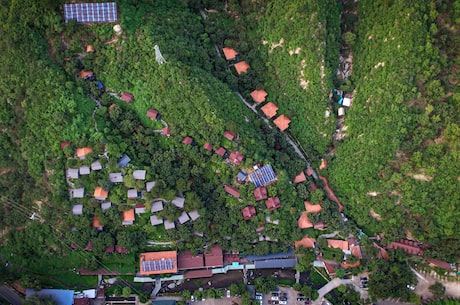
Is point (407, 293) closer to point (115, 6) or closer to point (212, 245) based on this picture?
point (212, 245)

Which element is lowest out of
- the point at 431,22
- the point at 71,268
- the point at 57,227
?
Answer: the point at 71,268

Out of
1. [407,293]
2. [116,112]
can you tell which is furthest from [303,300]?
[116,112]

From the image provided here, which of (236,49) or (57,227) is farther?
(236,49)

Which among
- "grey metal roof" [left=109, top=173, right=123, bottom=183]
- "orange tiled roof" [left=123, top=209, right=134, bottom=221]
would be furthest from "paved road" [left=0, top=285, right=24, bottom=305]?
"grey metal roof" [left=109, top=173, right=123, bottom=183]

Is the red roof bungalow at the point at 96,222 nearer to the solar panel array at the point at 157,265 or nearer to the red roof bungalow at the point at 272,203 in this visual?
the solar panel array at the point at 157,265

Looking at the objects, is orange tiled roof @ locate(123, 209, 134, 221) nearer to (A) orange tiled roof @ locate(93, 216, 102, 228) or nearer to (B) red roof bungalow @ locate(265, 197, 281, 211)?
(A) orange tiled roof @ locate(93, 216, 102, 228)

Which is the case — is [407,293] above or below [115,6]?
below
